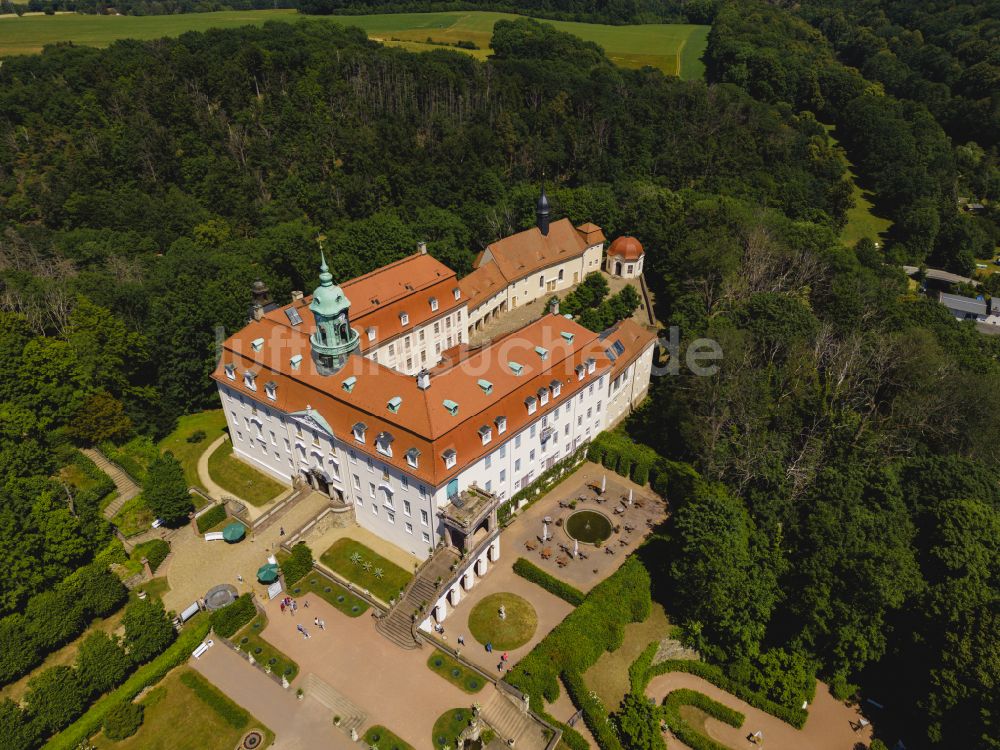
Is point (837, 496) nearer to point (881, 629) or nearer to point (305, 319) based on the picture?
point (881, 629)

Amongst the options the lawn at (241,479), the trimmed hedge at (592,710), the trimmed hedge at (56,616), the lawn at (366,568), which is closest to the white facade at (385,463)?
the lawn at (241,479)

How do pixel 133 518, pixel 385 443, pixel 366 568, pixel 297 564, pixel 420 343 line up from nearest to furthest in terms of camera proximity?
pixel 385 443, pixel 297 564, pixel 366 568, pixel 133 518, pixel 420 343

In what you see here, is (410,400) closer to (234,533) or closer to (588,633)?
(234,533)

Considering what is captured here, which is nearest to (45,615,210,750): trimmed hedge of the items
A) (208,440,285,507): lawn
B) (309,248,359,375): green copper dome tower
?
(208,440,285,507): lawn

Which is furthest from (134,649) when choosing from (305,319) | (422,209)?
(422,209)

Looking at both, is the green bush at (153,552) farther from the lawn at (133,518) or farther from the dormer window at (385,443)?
the dormer window at (385,443)

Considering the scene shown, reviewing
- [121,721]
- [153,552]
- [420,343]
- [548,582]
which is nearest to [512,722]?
[548,582]

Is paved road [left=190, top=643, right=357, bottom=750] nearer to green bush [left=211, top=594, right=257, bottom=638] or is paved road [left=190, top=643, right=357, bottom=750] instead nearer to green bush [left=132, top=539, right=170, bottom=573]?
green bush [left=211, top=594, right=257, bottom=638]
